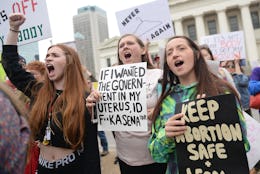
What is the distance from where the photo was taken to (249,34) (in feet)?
114

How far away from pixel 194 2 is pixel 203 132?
39859 mm

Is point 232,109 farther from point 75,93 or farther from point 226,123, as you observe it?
point 75,93

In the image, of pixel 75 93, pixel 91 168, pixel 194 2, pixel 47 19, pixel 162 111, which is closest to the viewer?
pixel 162 111

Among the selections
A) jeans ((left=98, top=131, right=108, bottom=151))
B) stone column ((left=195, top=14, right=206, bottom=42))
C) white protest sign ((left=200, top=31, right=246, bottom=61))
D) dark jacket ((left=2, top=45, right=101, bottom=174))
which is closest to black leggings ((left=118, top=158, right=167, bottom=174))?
dark jacket ((left=2, top=45, right=101, bottom=174))

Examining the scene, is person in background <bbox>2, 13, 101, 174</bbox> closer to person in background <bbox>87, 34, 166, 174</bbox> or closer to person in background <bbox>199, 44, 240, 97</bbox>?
person in background <bbox>87, 34, 166, 174</bbox>

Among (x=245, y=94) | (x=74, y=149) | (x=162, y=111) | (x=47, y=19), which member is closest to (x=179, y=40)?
(x=162, y=111)

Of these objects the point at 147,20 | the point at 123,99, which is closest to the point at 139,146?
the point at 123,99

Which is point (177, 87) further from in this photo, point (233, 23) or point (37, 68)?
point (233, 23)

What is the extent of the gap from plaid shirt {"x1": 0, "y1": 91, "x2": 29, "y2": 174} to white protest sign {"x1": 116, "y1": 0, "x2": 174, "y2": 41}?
3.74 meters

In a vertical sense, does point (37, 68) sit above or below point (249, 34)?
below

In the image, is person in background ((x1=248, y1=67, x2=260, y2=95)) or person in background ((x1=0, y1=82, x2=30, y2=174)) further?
person in background ((x1=248, y1=67, x2=260, y2=95))

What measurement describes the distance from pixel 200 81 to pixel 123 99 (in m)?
0.70

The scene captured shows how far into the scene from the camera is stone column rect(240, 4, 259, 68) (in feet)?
114

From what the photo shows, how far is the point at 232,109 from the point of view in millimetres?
1463
